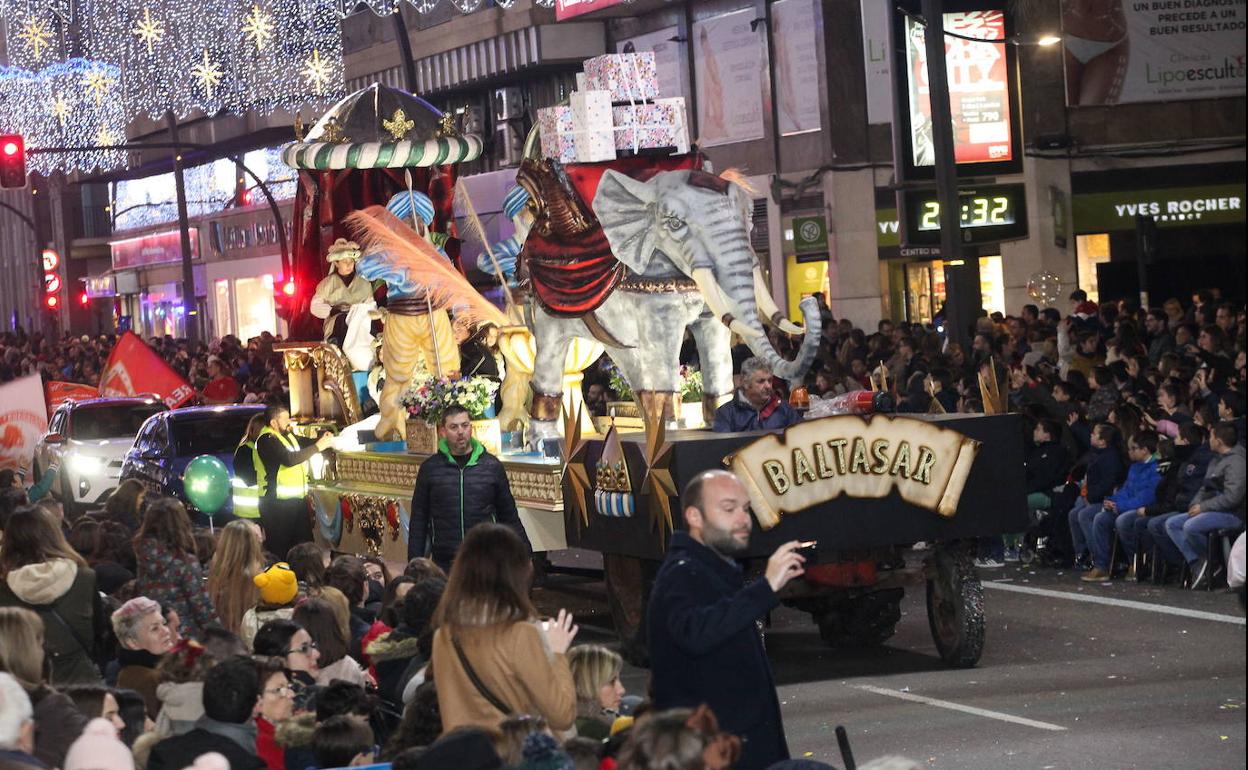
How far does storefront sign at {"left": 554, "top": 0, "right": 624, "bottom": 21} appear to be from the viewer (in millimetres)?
38562

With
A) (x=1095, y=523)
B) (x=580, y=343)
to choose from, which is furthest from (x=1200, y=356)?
(x=580, y=343)

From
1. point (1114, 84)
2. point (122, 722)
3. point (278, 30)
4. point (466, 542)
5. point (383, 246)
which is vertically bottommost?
point (122, 722)

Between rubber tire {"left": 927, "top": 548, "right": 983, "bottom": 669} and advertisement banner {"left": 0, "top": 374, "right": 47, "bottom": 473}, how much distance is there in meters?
10.2

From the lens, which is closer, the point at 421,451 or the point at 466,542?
the point at 466,542

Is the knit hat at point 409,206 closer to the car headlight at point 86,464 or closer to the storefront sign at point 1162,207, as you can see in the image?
the car headlight at point 86,464

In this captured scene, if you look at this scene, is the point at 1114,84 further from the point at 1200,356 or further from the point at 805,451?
the point at 805,451

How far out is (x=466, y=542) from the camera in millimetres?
7398

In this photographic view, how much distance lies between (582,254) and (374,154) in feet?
17.0

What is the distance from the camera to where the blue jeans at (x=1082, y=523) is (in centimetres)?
1750

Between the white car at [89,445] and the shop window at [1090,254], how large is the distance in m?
15.6

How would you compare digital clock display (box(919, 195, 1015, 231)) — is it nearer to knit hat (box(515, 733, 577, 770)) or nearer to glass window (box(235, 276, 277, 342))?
knit hat (box(515, 733, 577, 770))

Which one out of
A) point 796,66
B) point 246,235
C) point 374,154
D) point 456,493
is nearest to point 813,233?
point 796,66

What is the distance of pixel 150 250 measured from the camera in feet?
224

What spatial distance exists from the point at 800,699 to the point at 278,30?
3705cm
